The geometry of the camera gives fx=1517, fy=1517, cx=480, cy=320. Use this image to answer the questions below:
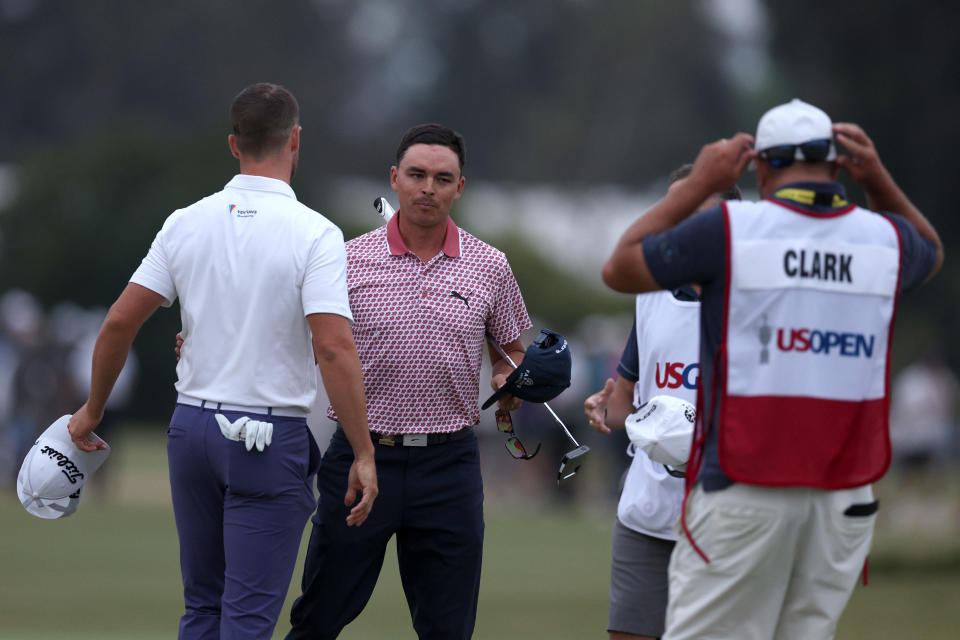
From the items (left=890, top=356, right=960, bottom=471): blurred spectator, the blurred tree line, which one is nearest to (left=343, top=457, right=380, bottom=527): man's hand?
(left=890, top=356, right=960, bottom=471): blurred spectator

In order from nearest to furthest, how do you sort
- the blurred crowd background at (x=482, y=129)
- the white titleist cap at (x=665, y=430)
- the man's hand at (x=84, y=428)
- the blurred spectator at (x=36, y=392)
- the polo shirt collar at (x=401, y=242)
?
1. the white titleist cap at (x=665, y=430)
2. the man's hand at (x=84, y=428)
3. the polo shirt collar at (x=401, y=242)
4. the blurred spectator at (x=36, y=392)
5. the blurred crowd background at (x=482, y=129)

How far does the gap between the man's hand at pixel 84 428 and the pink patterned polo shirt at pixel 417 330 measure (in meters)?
0.93

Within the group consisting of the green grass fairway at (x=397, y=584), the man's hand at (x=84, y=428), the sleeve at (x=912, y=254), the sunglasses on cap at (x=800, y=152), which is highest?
the sunglasses on cap at (x=800, y=152)

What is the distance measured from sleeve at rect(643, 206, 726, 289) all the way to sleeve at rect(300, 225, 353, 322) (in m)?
1.34

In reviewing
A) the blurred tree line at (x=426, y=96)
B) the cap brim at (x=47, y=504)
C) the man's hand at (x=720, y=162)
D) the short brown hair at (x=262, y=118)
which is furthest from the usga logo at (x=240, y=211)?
the blurred tree line at (x=426, y=96)

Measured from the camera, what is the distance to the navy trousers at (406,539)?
6.08 m

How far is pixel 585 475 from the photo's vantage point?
26.3 m

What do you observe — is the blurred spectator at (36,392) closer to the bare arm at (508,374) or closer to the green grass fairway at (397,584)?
the green grass fairway at (397,584)

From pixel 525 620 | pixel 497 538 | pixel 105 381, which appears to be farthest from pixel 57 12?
pixel 105 381

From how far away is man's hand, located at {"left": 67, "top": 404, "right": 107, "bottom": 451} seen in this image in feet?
19.0

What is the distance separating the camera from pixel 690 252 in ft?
15.0

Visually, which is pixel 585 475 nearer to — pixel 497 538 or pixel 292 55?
pixel 497 538

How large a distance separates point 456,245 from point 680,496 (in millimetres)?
1389

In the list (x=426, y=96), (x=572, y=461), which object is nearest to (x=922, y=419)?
(x=572, y=461)
